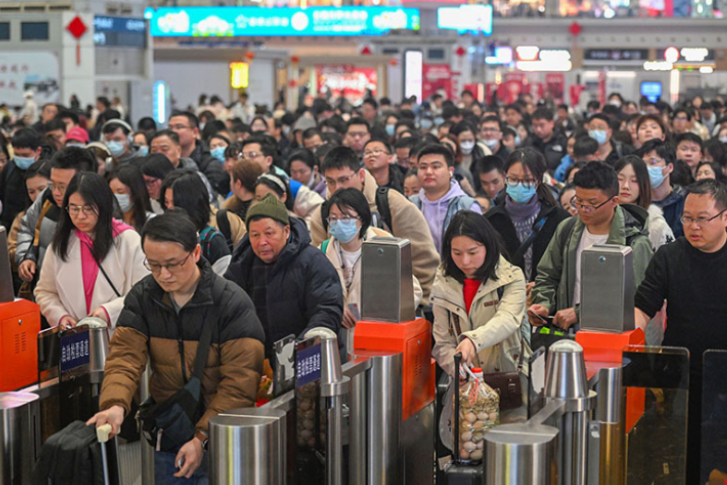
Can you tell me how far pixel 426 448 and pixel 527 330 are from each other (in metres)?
0.67

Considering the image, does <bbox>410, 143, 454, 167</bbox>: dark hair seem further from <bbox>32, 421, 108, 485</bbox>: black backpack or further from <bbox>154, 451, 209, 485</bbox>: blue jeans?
<bbox>32, 421, 108, 485</bbox>: black backpack

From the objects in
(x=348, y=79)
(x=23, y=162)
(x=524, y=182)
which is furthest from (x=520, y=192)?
(x=348, y=79)

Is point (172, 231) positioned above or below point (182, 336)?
above

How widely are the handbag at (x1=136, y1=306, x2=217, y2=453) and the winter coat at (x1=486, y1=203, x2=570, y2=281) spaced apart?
2.65m

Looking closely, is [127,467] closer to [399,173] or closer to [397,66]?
[399,173]

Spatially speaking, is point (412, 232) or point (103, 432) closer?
point (103, 432)

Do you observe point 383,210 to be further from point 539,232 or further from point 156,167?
point 156,167

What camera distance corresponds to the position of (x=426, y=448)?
425cm

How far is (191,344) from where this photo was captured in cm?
371

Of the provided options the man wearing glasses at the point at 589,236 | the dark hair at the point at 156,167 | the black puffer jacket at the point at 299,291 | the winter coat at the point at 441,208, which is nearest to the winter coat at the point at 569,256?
the man wearing glasses at the point at 589,236

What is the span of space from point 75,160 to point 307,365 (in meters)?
3.16

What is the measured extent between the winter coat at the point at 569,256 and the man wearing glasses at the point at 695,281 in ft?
1.63

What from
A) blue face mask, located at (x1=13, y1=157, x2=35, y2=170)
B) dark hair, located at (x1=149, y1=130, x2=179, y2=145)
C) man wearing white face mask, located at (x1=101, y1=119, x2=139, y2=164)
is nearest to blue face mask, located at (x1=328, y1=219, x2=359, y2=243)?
dark hair, located at (x1=149, y1=130, x2=179, y2=145)

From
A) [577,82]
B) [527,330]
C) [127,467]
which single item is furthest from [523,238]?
[577,82]
